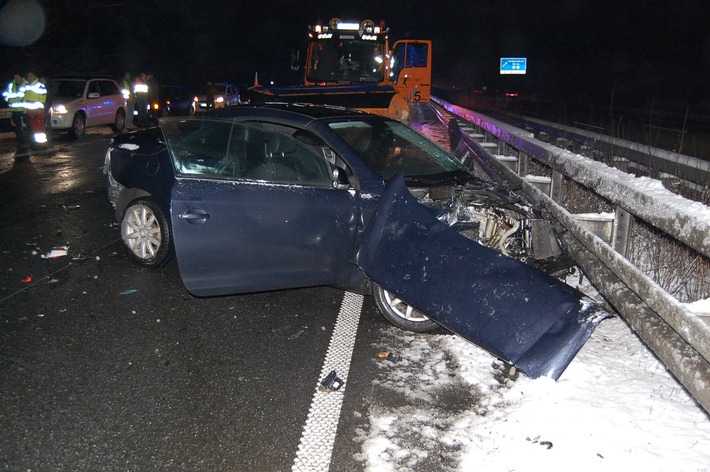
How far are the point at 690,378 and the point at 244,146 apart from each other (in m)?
3.72

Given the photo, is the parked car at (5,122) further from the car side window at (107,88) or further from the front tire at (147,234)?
the front tire at (147,234)

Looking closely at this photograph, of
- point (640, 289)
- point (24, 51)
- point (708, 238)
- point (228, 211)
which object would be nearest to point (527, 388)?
point (640, 289)

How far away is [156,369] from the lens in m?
4.27

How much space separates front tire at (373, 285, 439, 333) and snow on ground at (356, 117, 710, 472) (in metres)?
0.38

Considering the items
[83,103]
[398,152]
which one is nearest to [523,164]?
[398,152]

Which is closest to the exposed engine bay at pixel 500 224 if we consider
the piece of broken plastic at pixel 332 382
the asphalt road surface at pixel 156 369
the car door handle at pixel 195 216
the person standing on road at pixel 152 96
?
the asphalt road surface at pixel 156 369

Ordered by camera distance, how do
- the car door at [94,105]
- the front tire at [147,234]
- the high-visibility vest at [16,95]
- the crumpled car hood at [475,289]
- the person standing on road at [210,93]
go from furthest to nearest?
the person standing on road at [210,93] < the car door at [94,105] < the high-visibility vest at [16,95] < the front tire at [147,234] < the crumpled car hood at [475,289]

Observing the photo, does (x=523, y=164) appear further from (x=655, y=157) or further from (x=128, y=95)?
(x=128, y=95)

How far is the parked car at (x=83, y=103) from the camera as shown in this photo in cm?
1806

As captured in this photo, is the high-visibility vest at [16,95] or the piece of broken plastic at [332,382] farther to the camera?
the high-visibility vest at [16,95]

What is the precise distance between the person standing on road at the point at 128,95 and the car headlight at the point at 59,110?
375 cm

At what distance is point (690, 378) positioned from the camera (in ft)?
10.0

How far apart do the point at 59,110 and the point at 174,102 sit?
31.7ft

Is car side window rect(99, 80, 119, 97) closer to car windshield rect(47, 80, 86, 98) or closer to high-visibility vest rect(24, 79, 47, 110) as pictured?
car windshield rect(47, 80, 86, 98)
